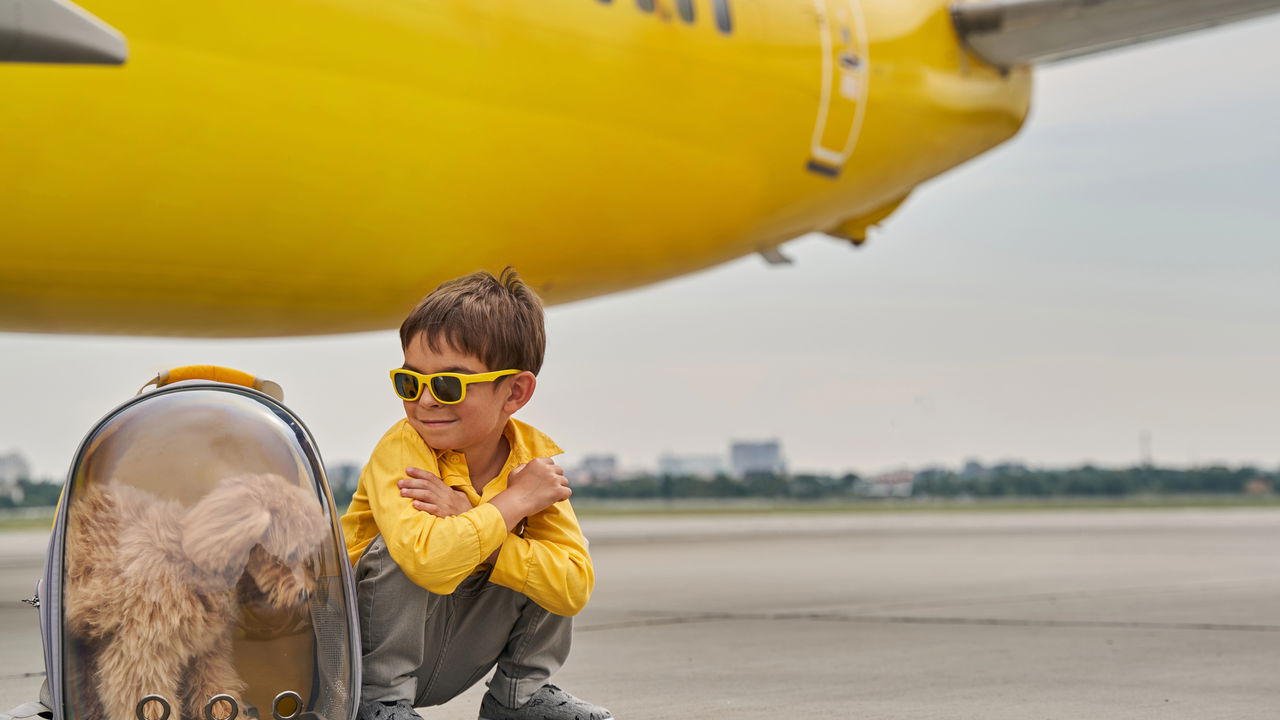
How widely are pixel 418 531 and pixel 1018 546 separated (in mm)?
10973

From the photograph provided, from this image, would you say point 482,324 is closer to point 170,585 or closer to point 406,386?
point 406,386

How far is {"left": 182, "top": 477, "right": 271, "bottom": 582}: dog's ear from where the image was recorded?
5.86 ft

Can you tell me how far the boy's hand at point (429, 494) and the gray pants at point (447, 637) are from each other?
0.11m

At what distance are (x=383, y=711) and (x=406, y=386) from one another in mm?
511

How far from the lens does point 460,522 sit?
2.01 meters

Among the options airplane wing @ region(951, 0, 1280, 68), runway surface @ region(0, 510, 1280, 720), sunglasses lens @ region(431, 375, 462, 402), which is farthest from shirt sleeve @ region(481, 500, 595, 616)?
airplane wing @ region(951, 0, 1280, 68)

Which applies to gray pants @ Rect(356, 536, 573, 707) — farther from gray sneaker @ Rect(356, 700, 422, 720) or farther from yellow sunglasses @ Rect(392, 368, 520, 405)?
yellow sunglasses @ Rect(392, 368, 520, 405)

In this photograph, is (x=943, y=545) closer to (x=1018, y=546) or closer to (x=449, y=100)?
(x=1018, y=546)

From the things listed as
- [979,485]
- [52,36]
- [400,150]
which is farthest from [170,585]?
[979,485]

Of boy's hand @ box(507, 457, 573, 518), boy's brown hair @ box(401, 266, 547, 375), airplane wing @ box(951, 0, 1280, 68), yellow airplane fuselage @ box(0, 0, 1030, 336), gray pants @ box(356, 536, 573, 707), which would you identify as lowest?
gray pants @ box(356, 536, 573, 707)

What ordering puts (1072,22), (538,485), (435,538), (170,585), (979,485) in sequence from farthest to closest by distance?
(979,485) < (1072,22) < (538,485) < (435,538) < (170,585)

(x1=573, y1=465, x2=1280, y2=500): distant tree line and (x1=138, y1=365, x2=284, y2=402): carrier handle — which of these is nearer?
(x1=138, y1=365, x2=284, y2=402): carrier handle

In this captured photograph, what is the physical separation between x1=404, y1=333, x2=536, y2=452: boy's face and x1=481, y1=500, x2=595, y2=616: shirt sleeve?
7.0 inches

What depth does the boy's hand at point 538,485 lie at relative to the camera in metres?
2.09
